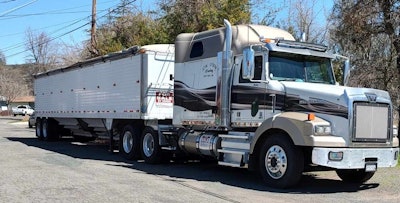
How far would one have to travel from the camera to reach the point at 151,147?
45.4 feet

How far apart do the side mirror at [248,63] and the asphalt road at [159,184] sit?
2241mm

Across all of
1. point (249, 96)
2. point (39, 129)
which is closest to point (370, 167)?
point (249, 96)

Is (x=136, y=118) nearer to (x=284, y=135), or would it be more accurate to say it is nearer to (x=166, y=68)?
(x=166, y=68)

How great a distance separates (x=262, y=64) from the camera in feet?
33.6

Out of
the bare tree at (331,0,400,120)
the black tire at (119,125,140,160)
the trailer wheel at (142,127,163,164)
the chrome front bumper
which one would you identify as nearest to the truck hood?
the chrome front bumper

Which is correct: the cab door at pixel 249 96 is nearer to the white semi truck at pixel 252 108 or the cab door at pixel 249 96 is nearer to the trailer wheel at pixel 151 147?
the white semi truck at pixel 252 108

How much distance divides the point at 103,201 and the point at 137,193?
0.88 metres

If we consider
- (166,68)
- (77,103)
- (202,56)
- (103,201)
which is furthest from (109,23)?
(103,201)

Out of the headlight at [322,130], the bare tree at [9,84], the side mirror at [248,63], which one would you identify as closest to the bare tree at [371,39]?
the side mirror at [248,63]

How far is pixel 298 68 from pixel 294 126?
70.2 inches

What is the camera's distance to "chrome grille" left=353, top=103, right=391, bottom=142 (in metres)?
9.27

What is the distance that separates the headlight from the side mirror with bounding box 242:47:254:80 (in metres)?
1.75

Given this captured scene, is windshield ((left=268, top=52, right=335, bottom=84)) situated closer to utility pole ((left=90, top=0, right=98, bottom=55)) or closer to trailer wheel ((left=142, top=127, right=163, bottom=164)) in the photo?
trailer wheel ((left=142, top=127, right=163, bottom=164))

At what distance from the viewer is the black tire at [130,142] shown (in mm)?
14384
